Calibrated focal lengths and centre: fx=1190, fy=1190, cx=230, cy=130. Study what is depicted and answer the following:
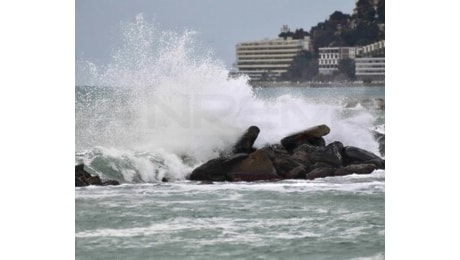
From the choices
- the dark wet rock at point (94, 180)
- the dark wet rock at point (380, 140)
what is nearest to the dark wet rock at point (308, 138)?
the dark wet rock at point (380, 140)

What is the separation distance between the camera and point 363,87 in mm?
9102

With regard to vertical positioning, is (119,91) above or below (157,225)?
above

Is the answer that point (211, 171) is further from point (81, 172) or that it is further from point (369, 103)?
point (369, 103)

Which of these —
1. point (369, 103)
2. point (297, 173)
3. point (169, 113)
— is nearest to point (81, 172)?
point (169, 113)

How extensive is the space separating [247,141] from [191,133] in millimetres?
439

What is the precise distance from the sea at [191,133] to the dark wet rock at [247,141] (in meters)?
0.04

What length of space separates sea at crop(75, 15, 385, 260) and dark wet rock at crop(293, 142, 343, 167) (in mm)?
93

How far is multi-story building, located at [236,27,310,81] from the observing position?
918 cm

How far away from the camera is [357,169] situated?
9234 mm

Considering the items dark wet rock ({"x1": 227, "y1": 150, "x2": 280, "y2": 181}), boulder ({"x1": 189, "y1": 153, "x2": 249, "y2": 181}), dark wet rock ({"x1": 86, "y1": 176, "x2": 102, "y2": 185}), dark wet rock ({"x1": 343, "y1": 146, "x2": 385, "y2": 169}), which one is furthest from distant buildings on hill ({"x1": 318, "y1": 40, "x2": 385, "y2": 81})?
dark wet rock ({"x1": 86, "y1": 176, "x2": 102, "y2": 185})
